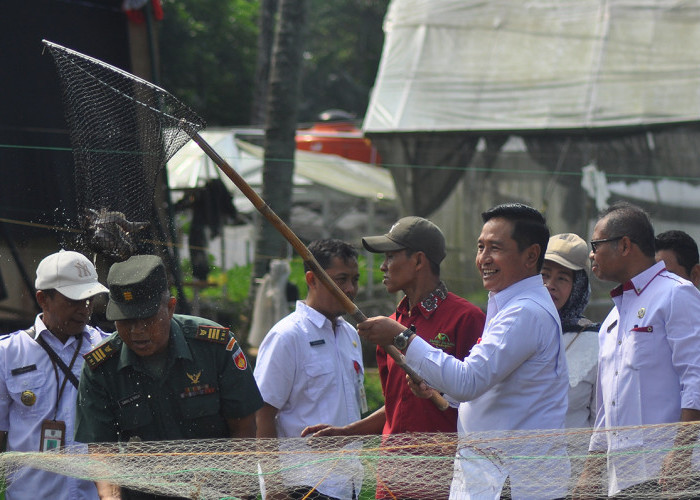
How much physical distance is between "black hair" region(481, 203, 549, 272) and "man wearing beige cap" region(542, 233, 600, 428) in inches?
40.0

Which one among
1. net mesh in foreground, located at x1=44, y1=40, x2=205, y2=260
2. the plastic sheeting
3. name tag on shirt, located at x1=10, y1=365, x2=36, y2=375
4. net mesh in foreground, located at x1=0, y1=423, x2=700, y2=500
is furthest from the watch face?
the plastic sheeting

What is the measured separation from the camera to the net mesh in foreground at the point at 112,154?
14.1ft

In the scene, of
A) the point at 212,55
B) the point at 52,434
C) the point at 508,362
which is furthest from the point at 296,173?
the point at 508,362

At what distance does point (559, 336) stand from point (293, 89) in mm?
7652

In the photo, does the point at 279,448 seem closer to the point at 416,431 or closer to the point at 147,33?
the point at 416,431

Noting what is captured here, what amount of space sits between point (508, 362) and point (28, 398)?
2111 mm

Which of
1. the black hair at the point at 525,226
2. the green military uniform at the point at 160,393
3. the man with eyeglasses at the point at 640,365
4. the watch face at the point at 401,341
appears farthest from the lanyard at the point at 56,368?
the man with eyeglasses at the point at 640,365

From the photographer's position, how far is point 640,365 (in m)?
4.06

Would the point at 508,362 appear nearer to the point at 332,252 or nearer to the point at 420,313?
the point at 420,313

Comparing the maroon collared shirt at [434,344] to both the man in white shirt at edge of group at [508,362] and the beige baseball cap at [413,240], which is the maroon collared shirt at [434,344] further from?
the man in white shirt at edge of group at [508,362]

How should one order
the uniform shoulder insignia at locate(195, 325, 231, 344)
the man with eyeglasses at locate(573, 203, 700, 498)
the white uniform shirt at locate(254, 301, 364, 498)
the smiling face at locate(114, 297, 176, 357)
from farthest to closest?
the white uniform shirt at locate(254, 301, 364, 498)
the uniform shoulder insignia at locate(195, 325, 231, 344)
the smiling face at locate(114, 297, 176, 357)
the man with eyeglasses at locate(573, 203, 700, 498)

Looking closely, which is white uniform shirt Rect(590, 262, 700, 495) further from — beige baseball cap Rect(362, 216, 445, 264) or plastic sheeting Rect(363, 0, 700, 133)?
plastic sheeting Rect(363, 0, 700, 133)

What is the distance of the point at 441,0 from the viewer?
1383cm

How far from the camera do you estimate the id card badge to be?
13.7 feet
